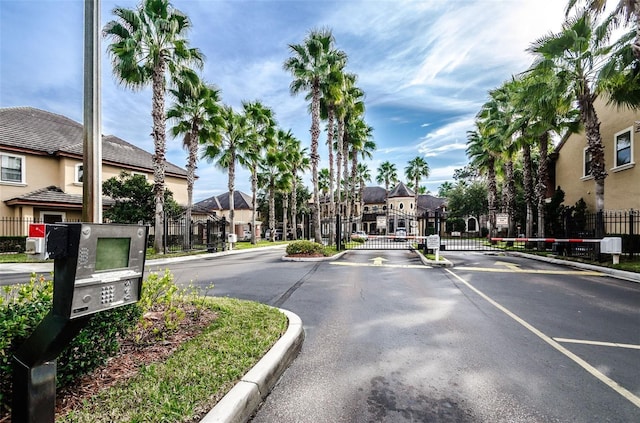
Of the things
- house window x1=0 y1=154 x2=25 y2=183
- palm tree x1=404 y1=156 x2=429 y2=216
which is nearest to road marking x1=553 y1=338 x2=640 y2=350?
house window x1=0 y1=154 x2=25 y2=183

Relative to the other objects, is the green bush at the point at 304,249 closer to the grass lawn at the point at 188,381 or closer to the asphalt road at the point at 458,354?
the asphalt road at the point at 458,354

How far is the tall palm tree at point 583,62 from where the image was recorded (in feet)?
44.0

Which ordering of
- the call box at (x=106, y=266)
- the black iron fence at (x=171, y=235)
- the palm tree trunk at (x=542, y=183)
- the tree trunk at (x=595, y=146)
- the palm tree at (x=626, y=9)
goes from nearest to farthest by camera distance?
the call box at (x=106, y=266)
the palm tree at (x=626, y=9)
the tree trunk at (x=595, y=146)
the black iron fence at (x=171, y=235)
the palm tree trunk at (x=542, y=183)

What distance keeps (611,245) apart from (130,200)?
24.0 metres

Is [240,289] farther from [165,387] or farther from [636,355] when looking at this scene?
[636,355]

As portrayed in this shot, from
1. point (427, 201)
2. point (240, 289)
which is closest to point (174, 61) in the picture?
point (240, 289)

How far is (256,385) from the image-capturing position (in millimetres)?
2990

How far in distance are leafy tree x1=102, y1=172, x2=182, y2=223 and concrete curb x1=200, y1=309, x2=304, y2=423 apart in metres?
16.8

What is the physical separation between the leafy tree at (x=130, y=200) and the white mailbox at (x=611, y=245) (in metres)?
20.7

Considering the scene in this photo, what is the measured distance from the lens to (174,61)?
16719mm

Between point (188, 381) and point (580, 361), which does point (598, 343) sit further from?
point (188, 381)

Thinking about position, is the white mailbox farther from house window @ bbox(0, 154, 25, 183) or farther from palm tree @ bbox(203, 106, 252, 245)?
house window @ bbox(0, 154, 25, 183)

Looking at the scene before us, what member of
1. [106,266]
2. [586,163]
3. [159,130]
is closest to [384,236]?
[159,130]

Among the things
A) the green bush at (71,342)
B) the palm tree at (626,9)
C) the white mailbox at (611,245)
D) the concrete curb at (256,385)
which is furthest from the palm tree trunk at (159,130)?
the white mailbox at (611,245)
